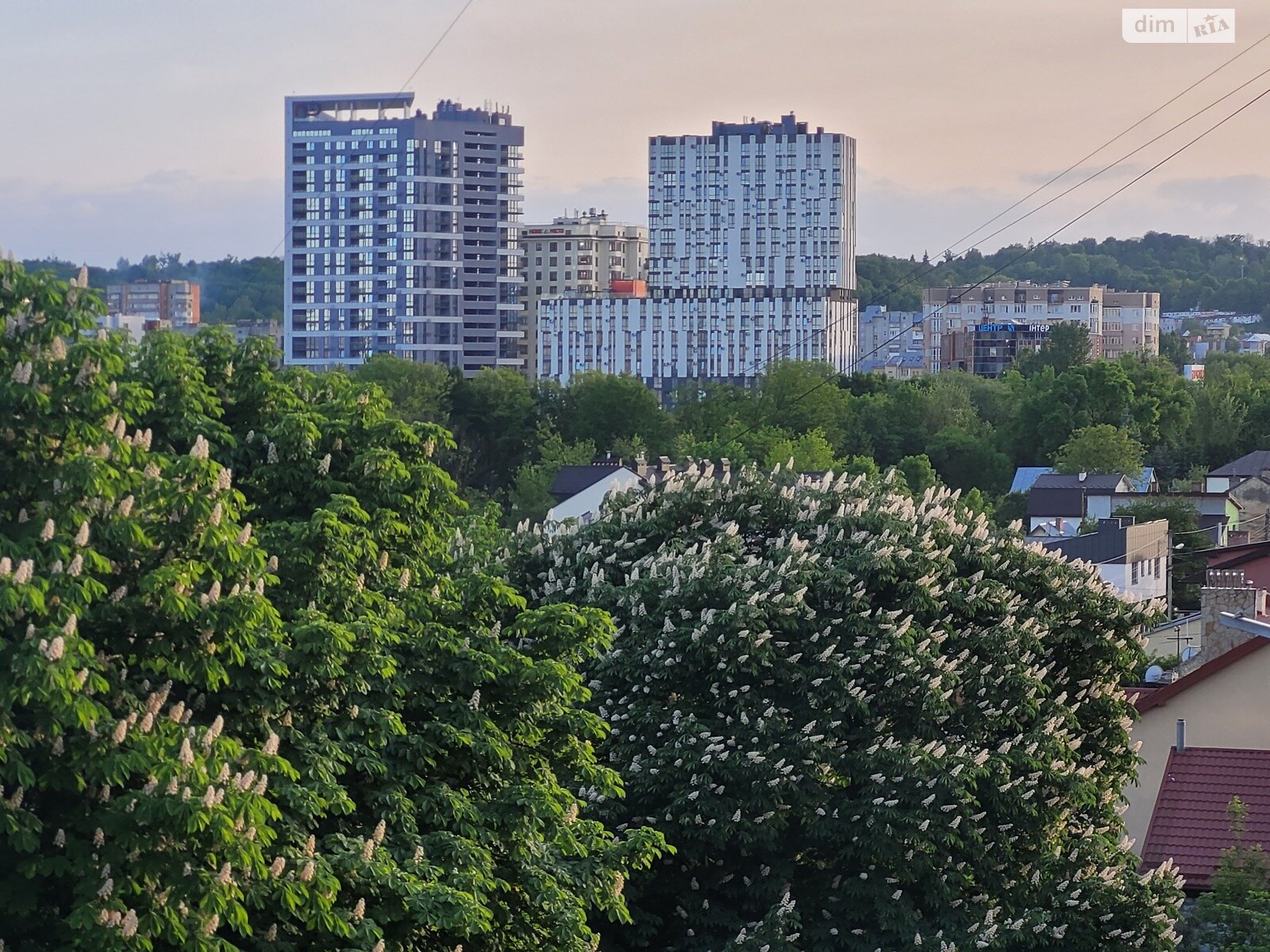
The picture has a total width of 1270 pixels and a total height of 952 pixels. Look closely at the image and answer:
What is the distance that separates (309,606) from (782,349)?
616 feet

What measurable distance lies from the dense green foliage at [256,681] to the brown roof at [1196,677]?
12833mm

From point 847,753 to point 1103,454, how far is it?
254 feet

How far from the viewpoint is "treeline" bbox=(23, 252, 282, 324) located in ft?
289

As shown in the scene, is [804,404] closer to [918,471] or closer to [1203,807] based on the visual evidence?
[918,471]

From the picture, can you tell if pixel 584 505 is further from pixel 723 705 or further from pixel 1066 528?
pixel 723 705

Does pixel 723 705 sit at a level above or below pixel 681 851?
above

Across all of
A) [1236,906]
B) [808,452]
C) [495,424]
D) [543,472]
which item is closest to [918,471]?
[808,452]

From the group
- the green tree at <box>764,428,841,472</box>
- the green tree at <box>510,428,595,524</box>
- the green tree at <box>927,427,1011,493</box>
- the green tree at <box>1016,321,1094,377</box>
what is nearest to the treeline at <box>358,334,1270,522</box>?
the green tree at <box>927,427,1011,493</box>

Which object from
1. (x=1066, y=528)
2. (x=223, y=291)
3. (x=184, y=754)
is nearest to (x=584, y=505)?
(x=1066, y=528)

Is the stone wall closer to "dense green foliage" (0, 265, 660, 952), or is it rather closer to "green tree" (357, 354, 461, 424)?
"dense green foliage" (0, 265, 660, 952)

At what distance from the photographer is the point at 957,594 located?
22.9 meters

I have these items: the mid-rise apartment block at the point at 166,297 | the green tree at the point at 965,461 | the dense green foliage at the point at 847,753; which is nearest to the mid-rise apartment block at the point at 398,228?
the mid-rise apartment block at the point at 166,297

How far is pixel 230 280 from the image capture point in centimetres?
13300

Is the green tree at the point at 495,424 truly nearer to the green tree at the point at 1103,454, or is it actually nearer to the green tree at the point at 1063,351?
the green tree at the point at 1103,454
